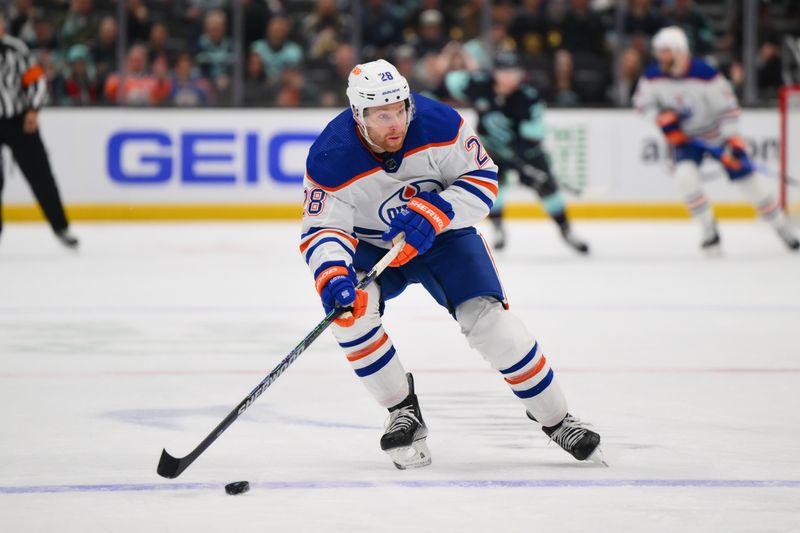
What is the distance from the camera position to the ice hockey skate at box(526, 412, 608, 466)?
2.95 m

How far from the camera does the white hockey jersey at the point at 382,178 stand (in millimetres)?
3025

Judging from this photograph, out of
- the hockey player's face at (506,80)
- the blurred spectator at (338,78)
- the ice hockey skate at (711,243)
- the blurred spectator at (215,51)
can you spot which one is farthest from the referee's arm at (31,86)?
the ice hockey skate at (711,243)

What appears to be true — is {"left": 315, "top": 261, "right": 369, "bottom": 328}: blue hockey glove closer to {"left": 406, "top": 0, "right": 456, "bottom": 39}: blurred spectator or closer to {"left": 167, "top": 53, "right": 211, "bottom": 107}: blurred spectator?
{"left": 167, "top": 53, "right": 211, "bottom": 107}: blurred spectator

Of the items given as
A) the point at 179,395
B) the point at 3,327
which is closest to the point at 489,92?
the point at 3,327

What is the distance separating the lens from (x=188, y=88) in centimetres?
977

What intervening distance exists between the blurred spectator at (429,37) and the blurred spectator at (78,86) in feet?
7.57

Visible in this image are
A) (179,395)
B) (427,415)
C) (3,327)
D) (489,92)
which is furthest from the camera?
(489,92)

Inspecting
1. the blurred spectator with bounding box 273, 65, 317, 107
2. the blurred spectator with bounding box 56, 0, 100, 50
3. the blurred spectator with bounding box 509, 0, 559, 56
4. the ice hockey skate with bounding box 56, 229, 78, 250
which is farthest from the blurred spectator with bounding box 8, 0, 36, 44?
the blurred spectator with bounding box 509, 0, 559, 56

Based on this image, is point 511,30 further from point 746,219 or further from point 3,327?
point 3,327

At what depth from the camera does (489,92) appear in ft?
26.9

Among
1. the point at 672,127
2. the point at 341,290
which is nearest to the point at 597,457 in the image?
the point at 341,290

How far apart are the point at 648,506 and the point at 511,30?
788 centimetres

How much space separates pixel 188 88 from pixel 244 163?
26.3 inches

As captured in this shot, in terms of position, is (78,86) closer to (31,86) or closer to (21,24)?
(21,24)
